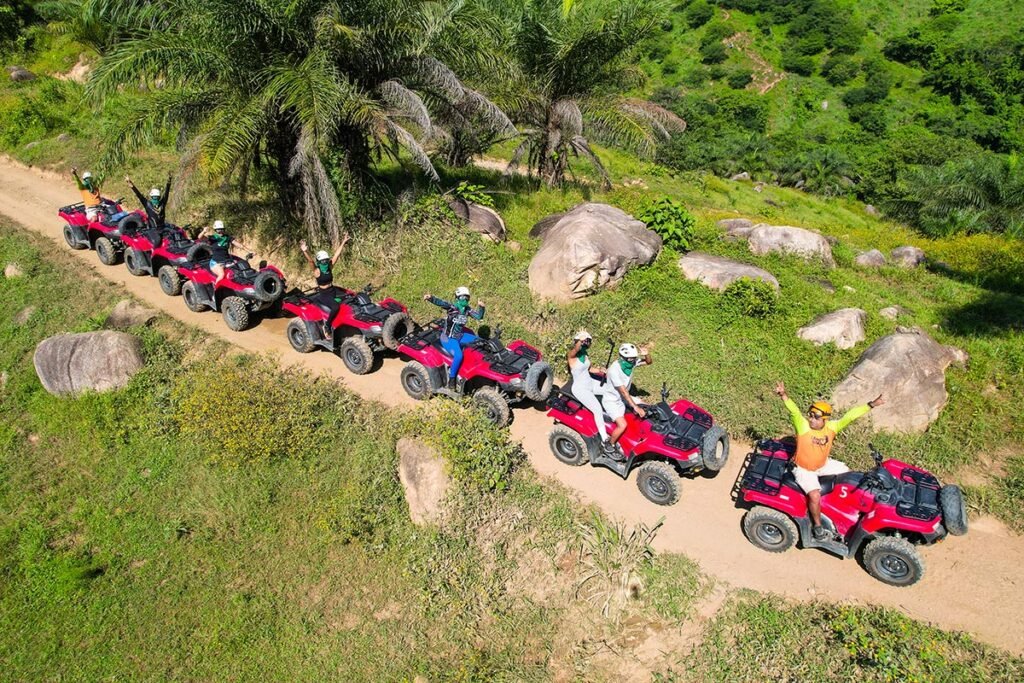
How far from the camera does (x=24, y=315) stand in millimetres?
13297

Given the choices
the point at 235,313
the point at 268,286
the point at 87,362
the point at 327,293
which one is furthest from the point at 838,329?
the point at 87,362

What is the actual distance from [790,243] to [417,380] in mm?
10085

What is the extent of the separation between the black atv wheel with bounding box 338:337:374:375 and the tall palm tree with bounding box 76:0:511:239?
2939 mm

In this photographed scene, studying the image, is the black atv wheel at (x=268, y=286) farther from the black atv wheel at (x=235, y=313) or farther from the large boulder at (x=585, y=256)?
the large boulder at (x=585, y=256)

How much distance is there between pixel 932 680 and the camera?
6.38 meters

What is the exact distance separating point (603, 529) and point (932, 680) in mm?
3773

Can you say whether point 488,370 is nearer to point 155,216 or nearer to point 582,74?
point 155,216

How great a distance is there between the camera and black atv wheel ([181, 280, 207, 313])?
12616mm

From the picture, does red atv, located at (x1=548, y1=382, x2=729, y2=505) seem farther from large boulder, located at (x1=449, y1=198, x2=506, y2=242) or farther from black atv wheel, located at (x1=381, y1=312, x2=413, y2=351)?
large boulder, located at (x1=449, y1=198, x2=506, y2=242)

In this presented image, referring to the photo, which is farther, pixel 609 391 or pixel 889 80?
pixel 889 80

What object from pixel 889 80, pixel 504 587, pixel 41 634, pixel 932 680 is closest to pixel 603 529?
pixel 504 587

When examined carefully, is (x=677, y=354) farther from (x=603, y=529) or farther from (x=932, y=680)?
(x=932, y=680)

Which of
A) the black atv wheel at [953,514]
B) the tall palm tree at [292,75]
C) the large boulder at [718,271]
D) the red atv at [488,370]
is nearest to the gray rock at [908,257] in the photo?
the large boulder at [718,271]

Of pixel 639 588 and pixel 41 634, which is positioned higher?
pixel 639 588
